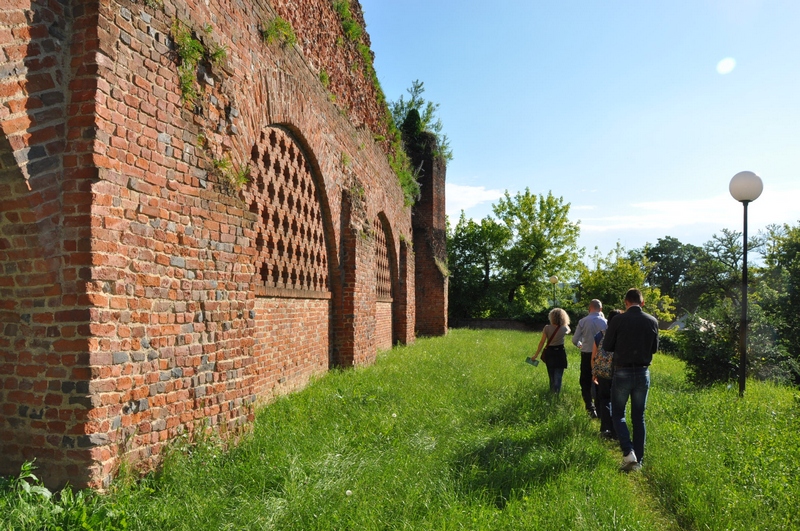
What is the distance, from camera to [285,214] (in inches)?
302

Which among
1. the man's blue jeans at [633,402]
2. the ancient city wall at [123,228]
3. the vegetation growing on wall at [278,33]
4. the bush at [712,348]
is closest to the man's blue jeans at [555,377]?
the man's blue jeans at [633,402]

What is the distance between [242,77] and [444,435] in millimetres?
4649

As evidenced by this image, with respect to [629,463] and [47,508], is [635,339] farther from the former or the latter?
[47,508]

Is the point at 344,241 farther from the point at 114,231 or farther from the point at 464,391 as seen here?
the point at 114,231

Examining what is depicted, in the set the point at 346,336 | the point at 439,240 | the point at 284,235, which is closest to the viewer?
the point at 284,235

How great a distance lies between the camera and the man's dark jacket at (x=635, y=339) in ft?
18.2

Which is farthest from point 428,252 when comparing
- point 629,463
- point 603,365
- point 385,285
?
point 629,463

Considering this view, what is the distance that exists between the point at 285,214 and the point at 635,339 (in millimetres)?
4992

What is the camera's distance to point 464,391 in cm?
809

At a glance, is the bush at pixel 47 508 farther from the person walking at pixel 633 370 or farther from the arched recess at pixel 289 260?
the person walking at pixel 633 370

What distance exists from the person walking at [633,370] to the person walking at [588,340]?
6.25 feet

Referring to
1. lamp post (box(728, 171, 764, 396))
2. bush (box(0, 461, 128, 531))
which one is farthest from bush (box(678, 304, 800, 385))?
bush (box(0, 461, 128, 531))

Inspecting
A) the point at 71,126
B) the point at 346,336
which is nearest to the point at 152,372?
the point at 71,126

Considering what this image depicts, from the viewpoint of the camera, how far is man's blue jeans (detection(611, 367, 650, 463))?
5438mm
